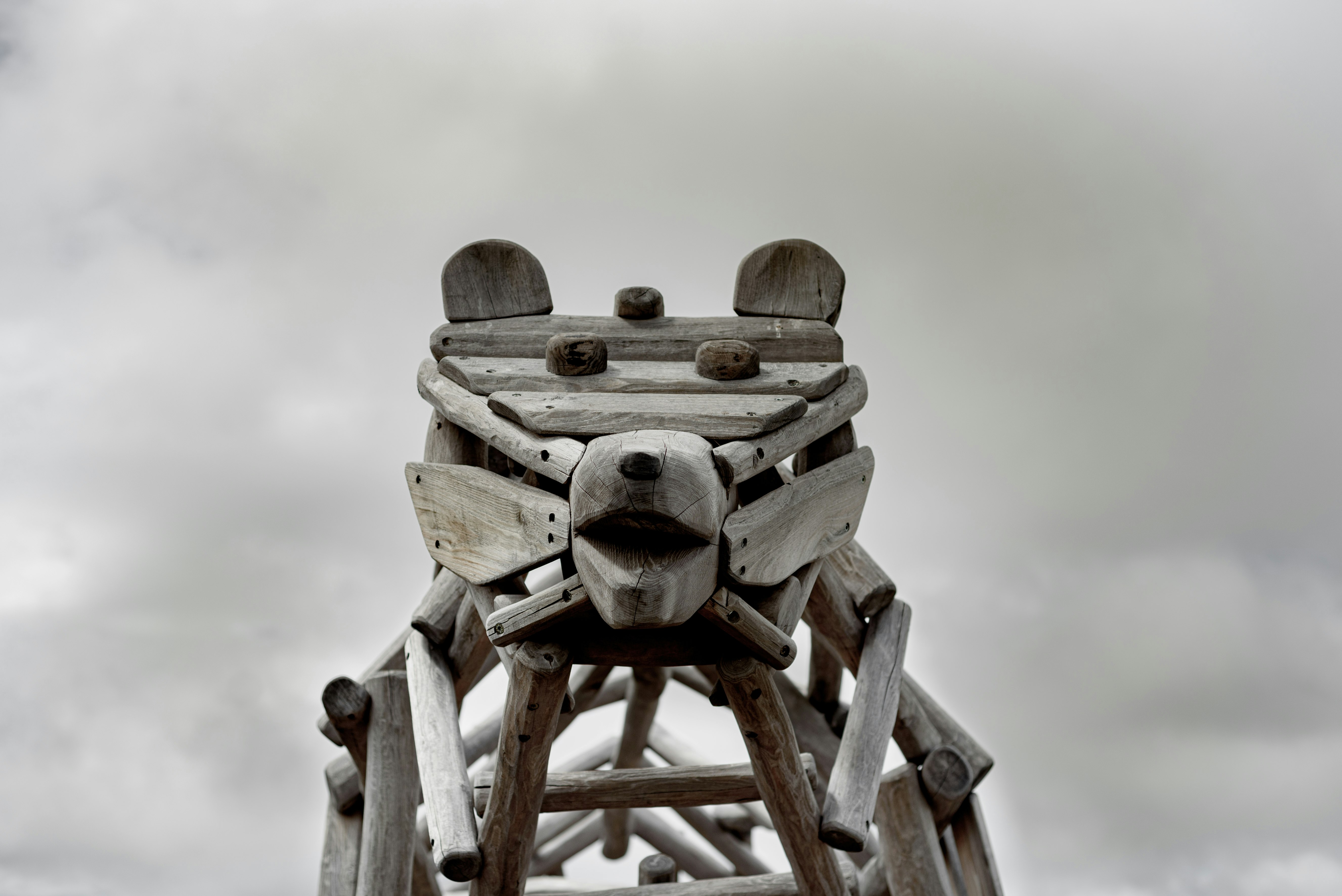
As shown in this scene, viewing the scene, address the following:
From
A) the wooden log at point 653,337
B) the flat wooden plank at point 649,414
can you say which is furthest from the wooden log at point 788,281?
the flat wooden plank at point 649,414

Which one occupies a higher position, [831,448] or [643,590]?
[831,448]

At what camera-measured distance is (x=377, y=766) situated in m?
5.37

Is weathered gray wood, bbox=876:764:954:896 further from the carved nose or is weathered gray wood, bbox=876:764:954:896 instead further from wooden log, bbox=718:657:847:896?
the carved nose

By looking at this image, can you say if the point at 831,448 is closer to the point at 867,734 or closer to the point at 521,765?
the point at 867,734

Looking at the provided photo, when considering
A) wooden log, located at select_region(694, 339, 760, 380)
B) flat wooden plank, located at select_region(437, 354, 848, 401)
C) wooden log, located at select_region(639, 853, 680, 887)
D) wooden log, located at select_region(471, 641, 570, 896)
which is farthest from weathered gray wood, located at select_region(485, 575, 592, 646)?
wooden log, located at select_region(639, 853, 680, 887)

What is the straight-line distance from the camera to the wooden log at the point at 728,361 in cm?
429

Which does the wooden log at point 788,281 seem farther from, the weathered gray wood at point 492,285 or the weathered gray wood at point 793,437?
the weathered gray wood at point 492,285

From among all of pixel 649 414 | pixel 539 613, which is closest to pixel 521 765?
pixel 539 613

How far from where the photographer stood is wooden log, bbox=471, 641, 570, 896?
12.7 ft

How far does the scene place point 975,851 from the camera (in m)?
5.58

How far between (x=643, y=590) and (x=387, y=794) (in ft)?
8.29

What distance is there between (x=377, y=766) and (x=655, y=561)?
252 centimetres

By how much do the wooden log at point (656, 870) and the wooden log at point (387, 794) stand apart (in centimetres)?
144

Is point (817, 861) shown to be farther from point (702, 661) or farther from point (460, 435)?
point (460, 435)
